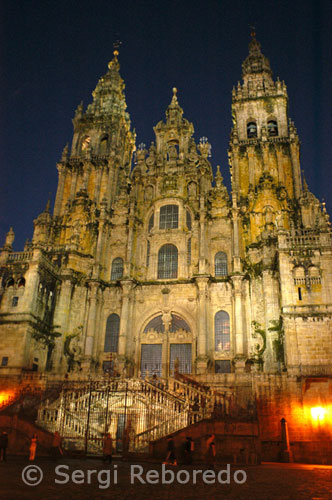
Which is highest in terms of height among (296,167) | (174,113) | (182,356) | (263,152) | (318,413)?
(174,113)

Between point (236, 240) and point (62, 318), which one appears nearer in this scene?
point (62, 318)

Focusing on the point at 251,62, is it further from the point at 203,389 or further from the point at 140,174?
the point at 203,389

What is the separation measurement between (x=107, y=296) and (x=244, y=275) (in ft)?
38.9

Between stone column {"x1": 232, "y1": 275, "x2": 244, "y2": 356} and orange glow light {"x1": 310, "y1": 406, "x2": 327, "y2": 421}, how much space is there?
7816 mm

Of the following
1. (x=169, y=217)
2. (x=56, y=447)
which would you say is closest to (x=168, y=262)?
(x=169, y=217)

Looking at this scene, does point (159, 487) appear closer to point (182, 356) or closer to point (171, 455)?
point (171, 455)

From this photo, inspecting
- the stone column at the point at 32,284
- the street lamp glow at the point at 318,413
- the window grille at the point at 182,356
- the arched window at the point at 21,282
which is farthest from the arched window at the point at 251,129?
the street lamp glow at the point at 318,413

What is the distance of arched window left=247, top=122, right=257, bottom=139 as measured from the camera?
42.8 meters

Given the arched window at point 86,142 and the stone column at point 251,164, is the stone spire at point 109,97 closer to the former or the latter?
the arched window at point 86,142

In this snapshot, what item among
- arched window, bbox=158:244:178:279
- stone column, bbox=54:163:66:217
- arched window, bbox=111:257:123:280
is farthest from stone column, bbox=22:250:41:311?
arched window, bbox=158:244:178:279

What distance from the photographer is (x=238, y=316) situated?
32.8 metres

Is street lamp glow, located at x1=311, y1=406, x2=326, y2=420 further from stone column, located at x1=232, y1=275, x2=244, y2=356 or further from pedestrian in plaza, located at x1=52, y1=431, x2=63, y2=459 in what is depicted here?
pedestrian in plaza, located at x1=52, y1=431, x2=63, y2=459

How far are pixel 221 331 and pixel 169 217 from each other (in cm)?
1177

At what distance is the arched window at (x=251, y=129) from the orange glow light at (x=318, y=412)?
89.6 ft
